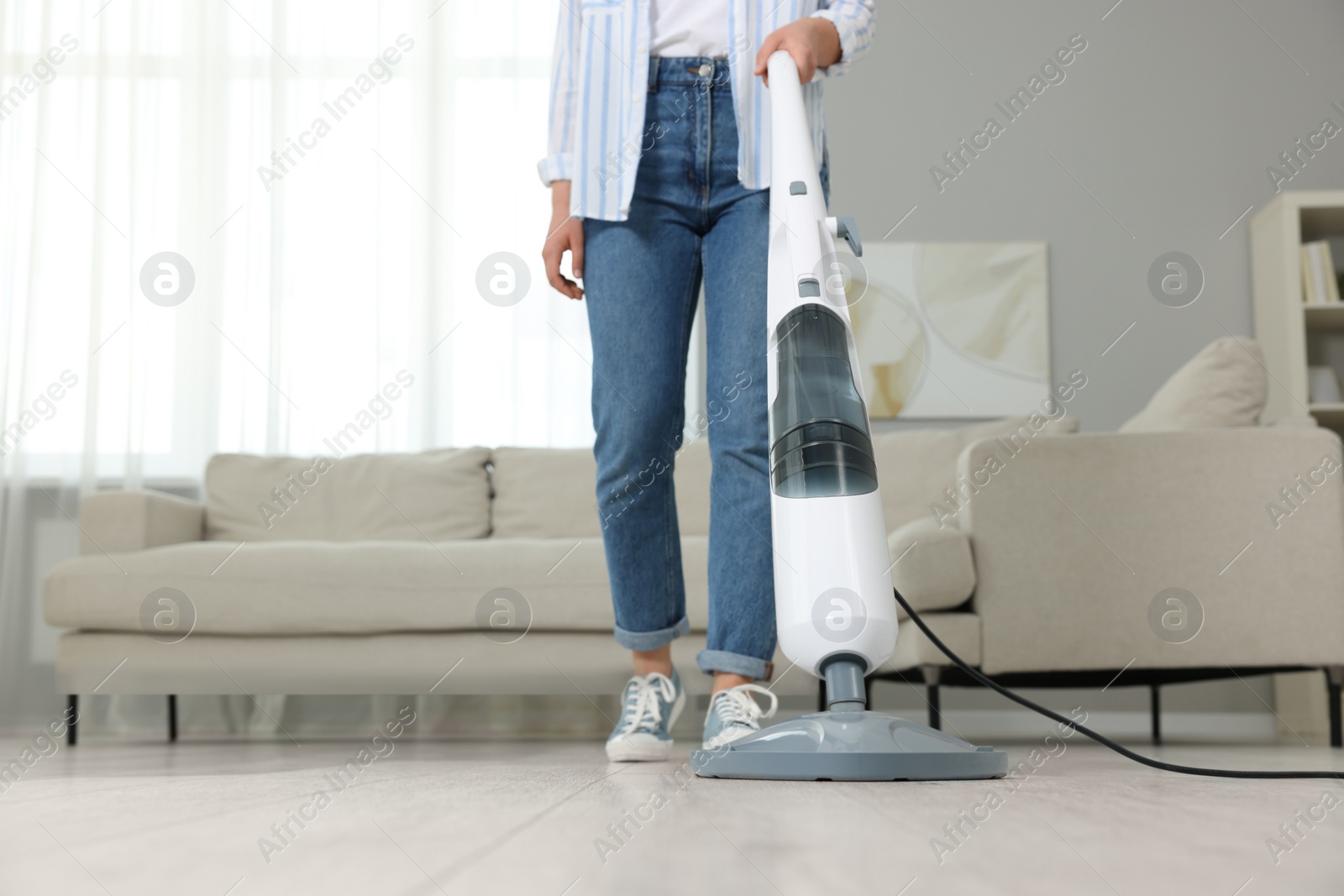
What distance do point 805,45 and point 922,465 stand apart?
1.83 meters

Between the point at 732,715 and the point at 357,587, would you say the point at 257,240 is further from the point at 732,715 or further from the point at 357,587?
the point at 732,715

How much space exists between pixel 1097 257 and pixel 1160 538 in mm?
1700

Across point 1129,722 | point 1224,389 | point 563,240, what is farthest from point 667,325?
point 1129,722

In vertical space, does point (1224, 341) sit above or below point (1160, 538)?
above

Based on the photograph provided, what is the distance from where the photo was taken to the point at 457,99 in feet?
11.1

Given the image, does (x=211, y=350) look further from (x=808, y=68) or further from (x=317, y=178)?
(x=808, y=68)

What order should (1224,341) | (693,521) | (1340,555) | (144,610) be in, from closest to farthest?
(1340,555)
(1224,341)
(144,610)
(693,521)

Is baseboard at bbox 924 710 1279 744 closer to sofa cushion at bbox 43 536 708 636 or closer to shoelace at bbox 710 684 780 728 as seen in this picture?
sofa cushion at bbox 43 536 708 636

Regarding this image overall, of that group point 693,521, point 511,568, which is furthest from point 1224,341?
point 511,568

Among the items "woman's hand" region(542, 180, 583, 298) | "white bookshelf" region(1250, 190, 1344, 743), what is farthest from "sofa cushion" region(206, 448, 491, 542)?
"white bookshelf" region(1250, 190, 1344, 743)

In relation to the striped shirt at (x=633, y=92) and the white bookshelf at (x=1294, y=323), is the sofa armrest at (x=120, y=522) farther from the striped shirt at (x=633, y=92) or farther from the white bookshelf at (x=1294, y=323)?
the white bookshelf at (x=1294, y=323)

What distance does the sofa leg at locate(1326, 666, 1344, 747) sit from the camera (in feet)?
5.98

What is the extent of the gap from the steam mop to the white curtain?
7.46ft

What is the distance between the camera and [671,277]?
1.28 metres
